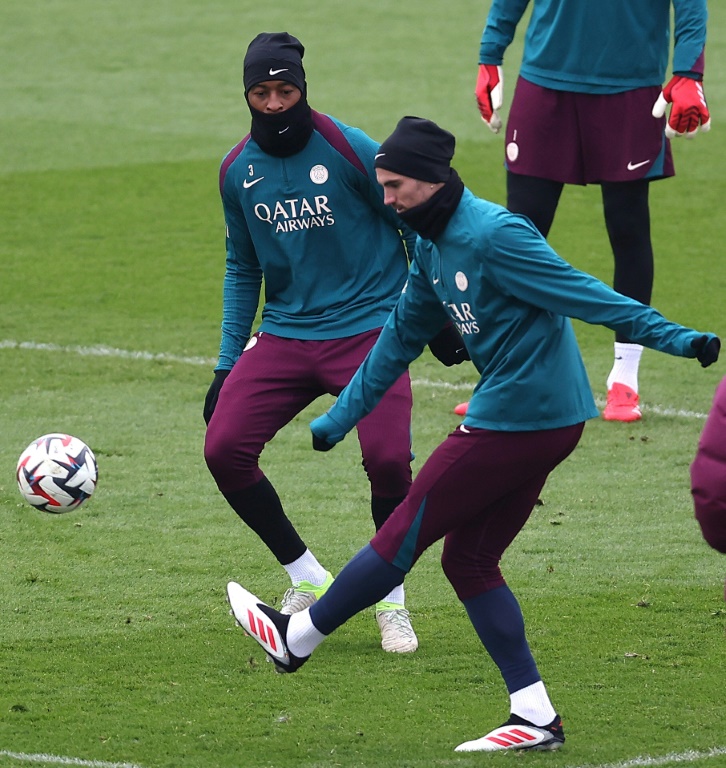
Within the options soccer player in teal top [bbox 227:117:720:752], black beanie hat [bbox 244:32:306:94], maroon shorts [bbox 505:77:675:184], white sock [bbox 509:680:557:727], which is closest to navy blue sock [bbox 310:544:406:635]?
soccer player in teal top [bbox 227:117:720:752]

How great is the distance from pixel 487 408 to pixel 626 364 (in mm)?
4008

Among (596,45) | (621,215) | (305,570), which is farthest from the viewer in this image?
(621,215)

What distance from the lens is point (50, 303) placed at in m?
11.4

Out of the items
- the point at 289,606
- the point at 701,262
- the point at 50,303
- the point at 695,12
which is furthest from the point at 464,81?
the point at 289,606

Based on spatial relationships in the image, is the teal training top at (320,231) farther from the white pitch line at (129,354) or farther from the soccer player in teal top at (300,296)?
the white pitch line at (129,354)

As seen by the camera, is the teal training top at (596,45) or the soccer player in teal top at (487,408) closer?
the soccer player in teal top at (487,408)

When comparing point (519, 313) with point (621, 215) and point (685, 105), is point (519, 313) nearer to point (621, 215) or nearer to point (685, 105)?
point (685, 105)

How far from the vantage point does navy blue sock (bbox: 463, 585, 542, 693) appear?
4.84 m

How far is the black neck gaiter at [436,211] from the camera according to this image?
470 centimetres

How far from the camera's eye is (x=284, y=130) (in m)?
5.84

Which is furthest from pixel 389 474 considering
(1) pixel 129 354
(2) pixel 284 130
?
(1) pixel 129 354

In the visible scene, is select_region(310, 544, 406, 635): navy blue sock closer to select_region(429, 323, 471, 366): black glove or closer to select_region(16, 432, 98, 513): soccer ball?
select_region(429, 323, 471, 366): black glove

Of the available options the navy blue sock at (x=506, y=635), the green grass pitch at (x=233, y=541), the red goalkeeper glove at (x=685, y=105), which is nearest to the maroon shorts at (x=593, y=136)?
the red goalkeeper glove at (x=685, y=105)

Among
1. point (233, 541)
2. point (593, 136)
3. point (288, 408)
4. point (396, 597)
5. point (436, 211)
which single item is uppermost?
point (436, 211)
